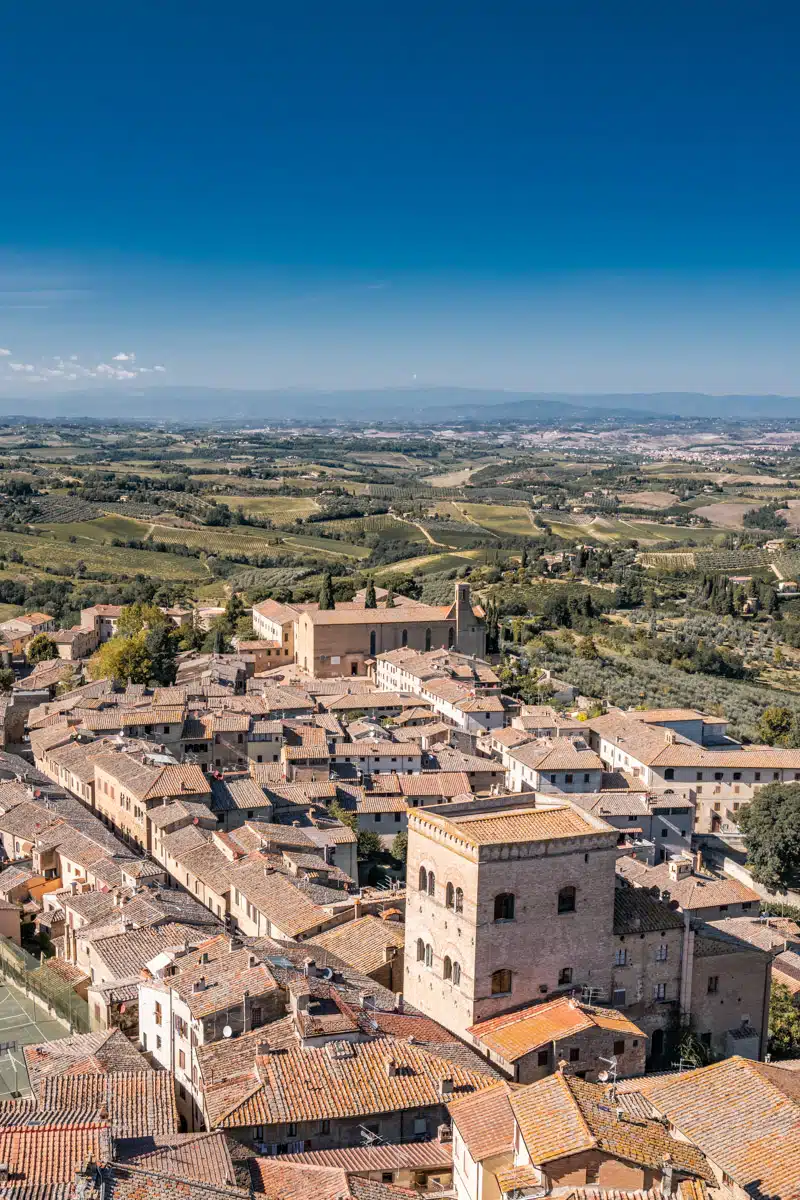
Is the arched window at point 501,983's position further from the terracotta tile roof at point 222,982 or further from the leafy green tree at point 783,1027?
the leafy green tree at point 783,1027

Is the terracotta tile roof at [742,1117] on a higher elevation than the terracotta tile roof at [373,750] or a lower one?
higher

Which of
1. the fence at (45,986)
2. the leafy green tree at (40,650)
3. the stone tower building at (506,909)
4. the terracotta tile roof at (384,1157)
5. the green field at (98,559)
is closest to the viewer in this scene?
the terracotta tile roof at (384,1157)

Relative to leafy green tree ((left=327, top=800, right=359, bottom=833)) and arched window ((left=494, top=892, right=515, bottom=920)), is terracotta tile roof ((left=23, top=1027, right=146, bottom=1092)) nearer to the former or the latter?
arched window ((left=494, top=892, right=515, bottom=920))

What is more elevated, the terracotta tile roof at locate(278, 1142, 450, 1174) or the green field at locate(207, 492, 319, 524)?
the terracotta tile roof at locate(278, 1142, 450, 1174)

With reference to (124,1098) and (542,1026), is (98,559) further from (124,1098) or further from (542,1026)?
(124,1098)

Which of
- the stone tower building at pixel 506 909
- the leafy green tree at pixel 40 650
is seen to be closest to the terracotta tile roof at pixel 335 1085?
the stone tower building at pixel 506 909

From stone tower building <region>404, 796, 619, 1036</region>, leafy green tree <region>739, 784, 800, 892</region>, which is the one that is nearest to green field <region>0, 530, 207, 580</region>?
leafy green tree <region>739, 784, 800, 892</region>

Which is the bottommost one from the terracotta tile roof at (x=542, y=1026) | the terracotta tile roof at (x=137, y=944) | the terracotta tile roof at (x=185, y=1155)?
the terracotta tile roof at (x=137, y=944)
